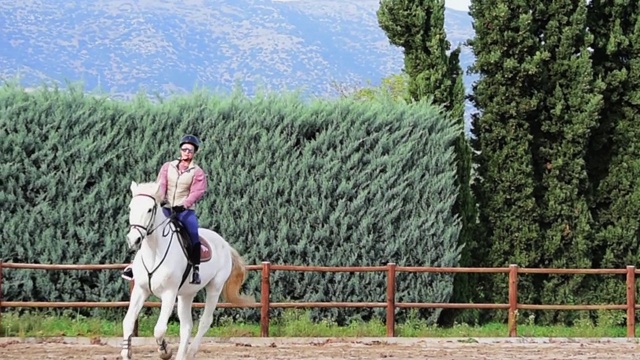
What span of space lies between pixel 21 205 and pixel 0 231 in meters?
0.46

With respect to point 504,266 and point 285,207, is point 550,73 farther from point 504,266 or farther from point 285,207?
point 285,207

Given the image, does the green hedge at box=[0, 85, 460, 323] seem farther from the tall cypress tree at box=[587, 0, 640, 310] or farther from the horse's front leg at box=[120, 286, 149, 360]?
the horse's front leg at box=[120, 286, 149, 360]

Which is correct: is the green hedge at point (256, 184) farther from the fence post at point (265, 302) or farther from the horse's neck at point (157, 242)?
the horse's neck at point (157, 242)

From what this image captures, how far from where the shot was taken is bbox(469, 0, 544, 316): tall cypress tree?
18.9 meters

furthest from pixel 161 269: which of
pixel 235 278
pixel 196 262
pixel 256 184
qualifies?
pixel 256 184

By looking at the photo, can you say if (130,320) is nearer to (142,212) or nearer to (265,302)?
(142,212)

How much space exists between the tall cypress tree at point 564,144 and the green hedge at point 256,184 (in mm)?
1703

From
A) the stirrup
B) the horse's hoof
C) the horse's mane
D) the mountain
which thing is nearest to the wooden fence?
the stirrup

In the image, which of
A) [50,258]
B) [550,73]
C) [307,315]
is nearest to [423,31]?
[550,73]

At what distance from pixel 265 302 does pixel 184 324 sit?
160 inches

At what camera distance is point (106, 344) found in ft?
50.4

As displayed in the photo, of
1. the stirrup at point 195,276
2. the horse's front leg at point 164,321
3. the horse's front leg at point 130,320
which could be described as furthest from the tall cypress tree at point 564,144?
the horse's front leg at point 130,320

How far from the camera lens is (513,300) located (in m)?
17.6

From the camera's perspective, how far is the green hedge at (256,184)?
16688 millimetres
